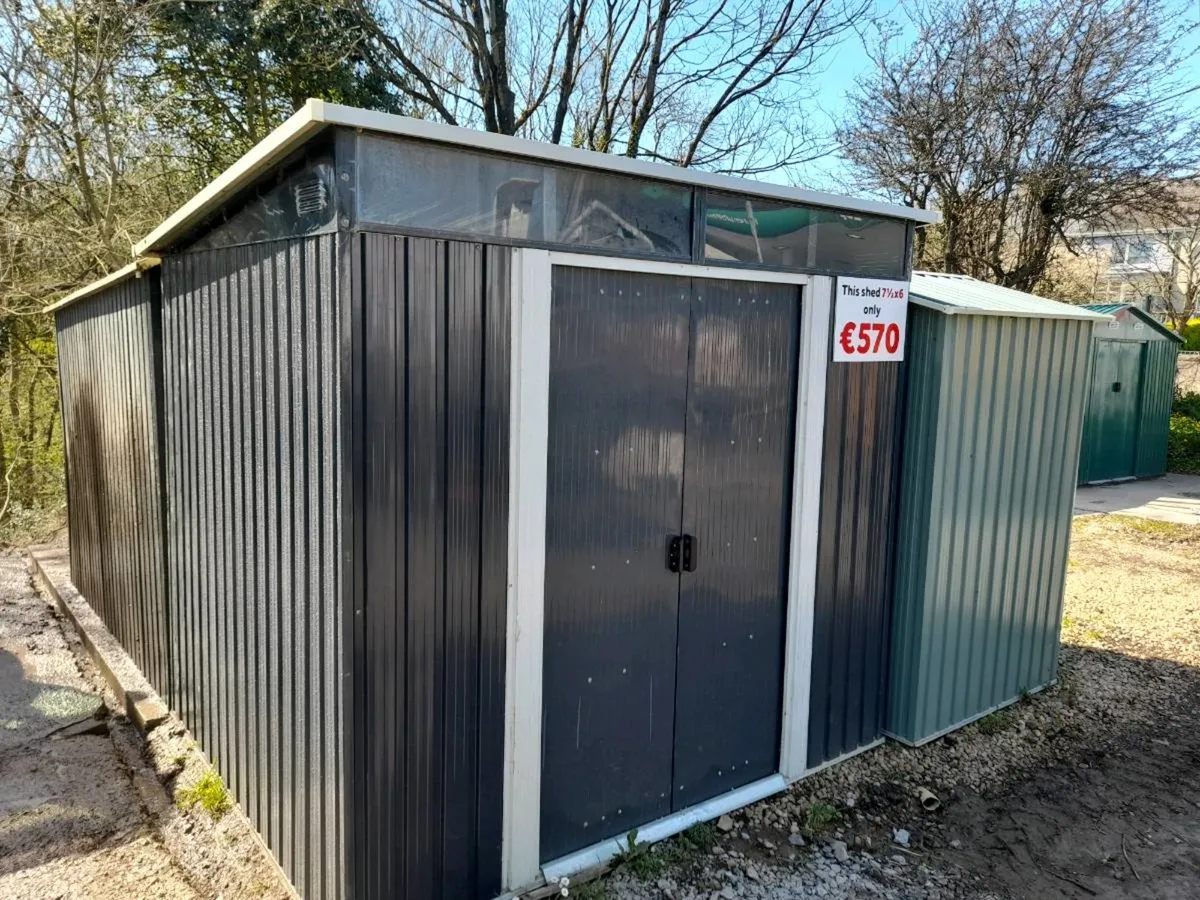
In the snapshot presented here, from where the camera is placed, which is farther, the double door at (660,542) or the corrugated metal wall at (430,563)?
the double door at (660,542)

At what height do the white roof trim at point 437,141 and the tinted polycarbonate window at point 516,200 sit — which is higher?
the white roof trim at point 437,141

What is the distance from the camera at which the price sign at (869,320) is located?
3416 mm

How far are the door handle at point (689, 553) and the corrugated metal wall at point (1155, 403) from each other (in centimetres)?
1109

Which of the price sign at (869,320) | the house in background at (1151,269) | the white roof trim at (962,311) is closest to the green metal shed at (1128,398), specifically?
→ the house in background at (1151,269)

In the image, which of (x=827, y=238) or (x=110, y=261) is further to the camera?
(x=110, y=261)

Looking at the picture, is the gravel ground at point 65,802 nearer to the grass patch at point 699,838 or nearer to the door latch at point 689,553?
the grass patch at point 699,838

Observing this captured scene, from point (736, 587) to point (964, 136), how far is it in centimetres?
1243

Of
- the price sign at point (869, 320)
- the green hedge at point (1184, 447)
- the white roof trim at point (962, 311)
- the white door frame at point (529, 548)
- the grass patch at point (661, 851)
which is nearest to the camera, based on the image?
the white door frame at point (529, 548)

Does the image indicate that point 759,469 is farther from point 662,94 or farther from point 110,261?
point 662,94

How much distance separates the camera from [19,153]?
738cm

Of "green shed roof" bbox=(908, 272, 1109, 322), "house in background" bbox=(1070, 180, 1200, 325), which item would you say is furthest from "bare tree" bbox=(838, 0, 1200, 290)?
"green shed roof" bbox=(908, 272, 1109, 322)

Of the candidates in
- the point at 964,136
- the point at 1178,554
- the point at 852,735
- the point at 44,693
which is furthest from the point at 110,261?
the point at 964,136

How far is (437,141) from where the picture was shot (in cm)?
224

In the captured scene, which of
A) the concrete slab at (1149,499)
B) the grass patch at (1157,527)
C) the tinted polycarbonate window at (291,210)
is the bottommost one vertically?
the grass patch at (1157,527)
